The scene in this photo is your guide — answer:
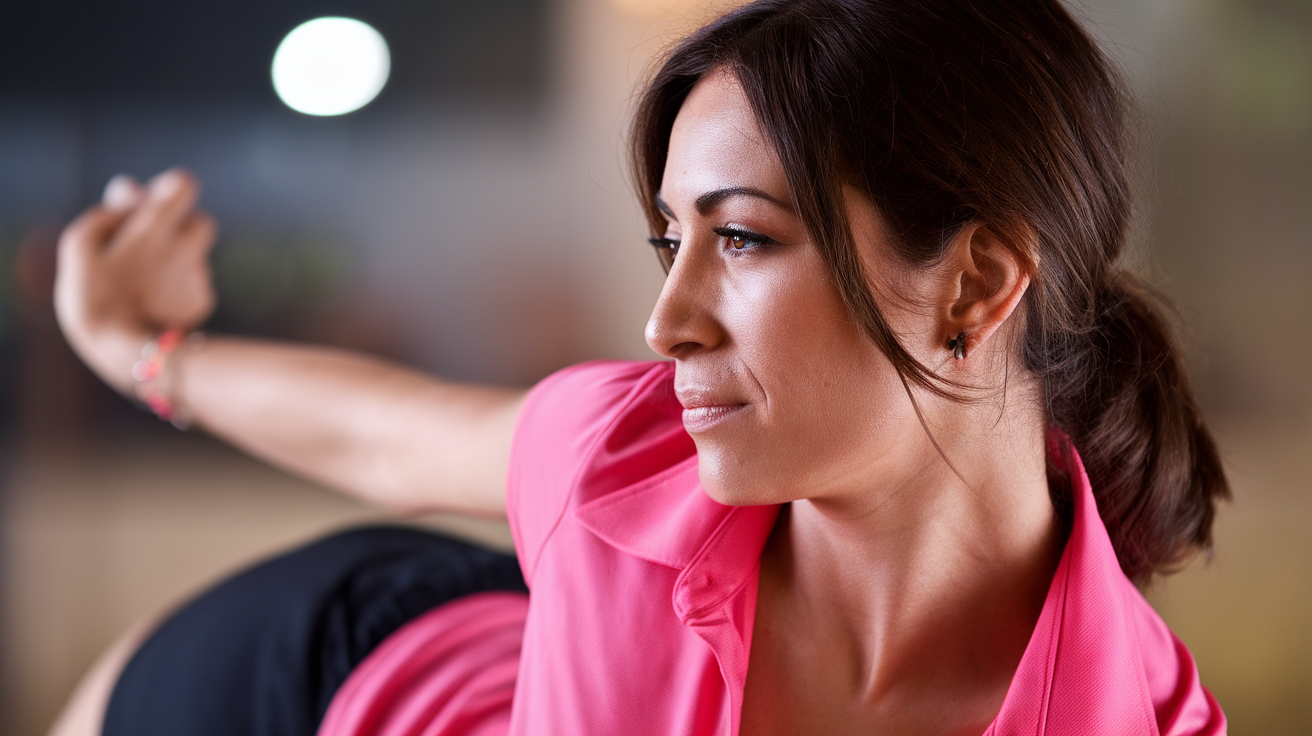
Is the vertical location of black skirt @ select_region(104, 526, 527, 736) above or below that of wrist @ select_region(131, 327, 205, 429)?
below

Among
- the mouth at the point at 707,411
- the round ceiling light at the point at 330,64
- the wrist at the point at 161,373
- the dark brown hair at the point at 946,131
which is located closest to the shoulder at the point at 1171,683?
the dark brown hair at the point at 946,131

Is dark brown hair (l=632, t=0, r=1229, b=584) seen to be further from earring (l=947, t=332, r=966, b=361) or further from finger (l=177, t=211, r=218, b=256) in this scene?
finger (l=177, t=211, r=218, b=256)

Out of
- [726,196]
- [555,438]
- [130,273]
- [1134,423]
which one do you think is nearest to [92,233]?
[130,273]

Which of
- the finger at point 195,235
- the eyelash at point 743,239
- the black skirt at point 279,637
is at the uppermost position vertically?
the eyelash at point 743,239

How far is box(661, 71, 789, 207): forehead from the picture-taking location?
0.66m

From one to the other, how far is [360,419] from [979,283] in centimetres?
74

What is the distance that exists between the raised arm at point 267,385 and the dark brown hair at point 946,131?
482mm

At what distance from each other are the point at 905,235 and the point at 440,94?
67.6 inches

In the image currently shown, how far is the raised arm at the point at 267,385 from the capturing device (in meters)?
1.10

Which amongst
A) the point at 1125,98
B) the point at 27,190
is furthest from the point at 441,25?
the point at 1125,98

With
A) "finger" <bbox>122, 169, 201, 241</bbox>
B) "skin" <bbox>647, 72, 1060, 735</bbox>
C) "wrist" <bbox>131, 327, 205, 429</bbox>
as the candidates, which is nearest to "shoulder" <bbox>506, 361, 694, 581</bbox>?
"skin" <bbox>647, 72, 1060, 735</bbox>

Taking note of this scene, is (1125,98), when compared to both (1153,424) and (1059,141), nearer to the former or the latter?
(1059,141)

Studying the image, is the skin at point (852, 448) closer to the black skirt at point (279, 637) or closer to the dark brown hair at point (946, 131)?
the dark brown hair at point (946, 131)

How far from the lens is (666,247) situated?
0.81m
